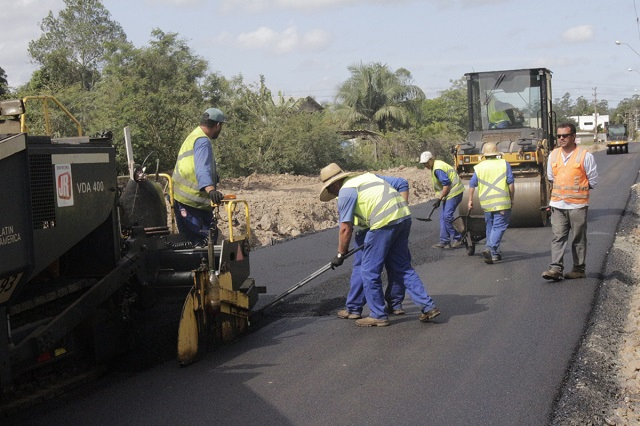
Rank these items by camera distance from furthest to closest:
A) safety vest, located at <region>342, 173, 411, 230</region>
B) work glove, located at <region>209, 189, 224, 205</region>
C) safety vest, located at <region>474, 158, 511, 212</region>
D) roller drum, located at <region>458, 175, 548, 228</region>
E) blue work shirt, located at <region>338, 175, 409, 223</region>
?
1. roller drum, located at <region>458, 175, 548, 228</region>
2. safety vest, located at <region>474, 158, 511, 212</region>
3. safety vest, located at <region>342, 173, 411, 230</region>
4. blue work shirt, located at <region>338, 175, 409, 223</region>
5. work glove, located at <region>209, 189, 224, 205</region>

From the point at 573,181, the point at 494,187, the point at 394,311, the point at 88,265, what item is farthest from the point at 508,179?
the point at 88,265

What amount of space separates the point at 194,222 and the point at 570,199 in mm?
4405

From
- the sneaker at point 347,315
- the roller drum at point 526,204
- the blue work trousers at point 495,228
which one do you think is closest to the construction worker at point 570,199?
the blue work trousers at point 495,228

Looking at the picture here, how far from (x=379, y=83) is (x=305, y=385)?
1563 inches

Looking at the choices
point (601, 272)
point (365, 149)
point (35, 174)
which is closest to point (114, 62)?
point (365, 149)

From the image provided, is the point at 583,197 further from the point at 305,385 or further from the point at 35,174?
the point at 35,174

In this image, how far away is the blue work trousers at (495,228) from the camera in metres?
10.7

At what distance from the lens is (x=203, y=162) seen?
267 inches

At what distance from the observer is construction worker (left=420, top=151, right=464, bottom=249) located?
12000 mm

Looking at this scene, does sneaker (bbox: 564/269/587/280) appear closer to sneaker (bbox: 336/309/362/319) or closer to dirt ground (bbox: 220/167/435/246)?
sneaker (bbox: 336/309/362/319)

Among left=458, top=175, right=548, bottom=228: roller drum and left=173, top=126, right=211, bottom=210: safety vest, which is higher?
left=173, top=126, right=211, bottom=210: safety vest

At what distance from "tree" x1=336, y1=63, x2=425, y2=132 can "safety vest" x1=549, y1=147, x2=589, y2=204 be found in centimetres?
3488

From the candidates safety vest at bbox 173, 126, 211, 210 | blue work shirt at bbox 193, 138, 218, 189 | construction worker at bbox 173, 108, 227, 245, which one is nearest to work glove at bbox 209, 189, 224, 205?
construction worker at bbox 173, 108, 227, 245

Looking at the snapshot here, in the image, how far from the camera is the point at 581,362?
5914 millimetres
